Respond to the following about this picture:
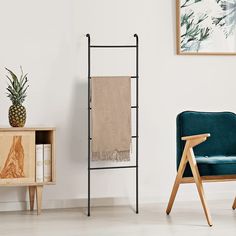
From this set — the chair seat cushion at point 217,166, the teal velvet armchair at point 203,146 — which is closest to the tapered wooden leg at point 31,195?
the teal velvet armchair at point 203,146

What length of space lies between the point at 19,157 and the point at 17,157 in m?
0.02

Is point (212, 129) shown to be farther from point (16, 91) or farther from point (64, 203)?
point (16, 91)

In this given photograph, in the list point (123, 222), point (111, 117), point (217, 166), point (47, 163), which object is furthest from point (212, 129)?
point (47, 163)

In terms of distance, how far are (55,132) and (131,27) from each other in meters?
1.14

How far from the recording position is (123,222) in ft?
14.3

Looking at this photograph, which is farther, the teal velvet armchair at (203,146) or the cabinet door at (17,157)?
the cabinet door at (17,157)

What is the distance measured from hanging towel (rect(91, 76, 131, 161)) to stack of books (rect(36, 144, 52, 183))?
14.3 inches

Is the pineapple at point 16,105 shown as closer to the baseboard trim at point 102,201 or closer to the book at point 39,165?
the book at point 39,165

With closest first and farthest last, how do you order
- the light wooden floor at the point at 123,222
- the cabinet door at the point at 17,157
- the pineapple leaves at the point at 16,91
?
the light wooden floor at the point at 123,222, the cabinet door at the point at 17,157, the pineapple leaves at the point at 16,91

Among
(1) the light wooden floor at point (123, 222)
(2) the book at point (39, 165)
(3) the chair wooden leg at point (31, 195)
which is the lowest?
(1) the light wooden floor at point (123, 222)

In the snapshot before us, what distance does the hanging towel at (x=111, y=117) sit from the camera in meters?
4.78

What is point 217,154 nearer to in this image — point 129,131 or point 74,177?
point 129,131

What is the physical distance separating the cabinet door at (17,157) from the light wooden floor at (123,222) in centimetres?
31

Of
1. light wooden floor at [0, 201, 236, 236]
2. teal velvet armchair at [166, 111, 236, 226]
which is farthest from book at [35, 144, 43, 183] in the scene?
teal velvet armchair at [166, 111, 236, 226]
